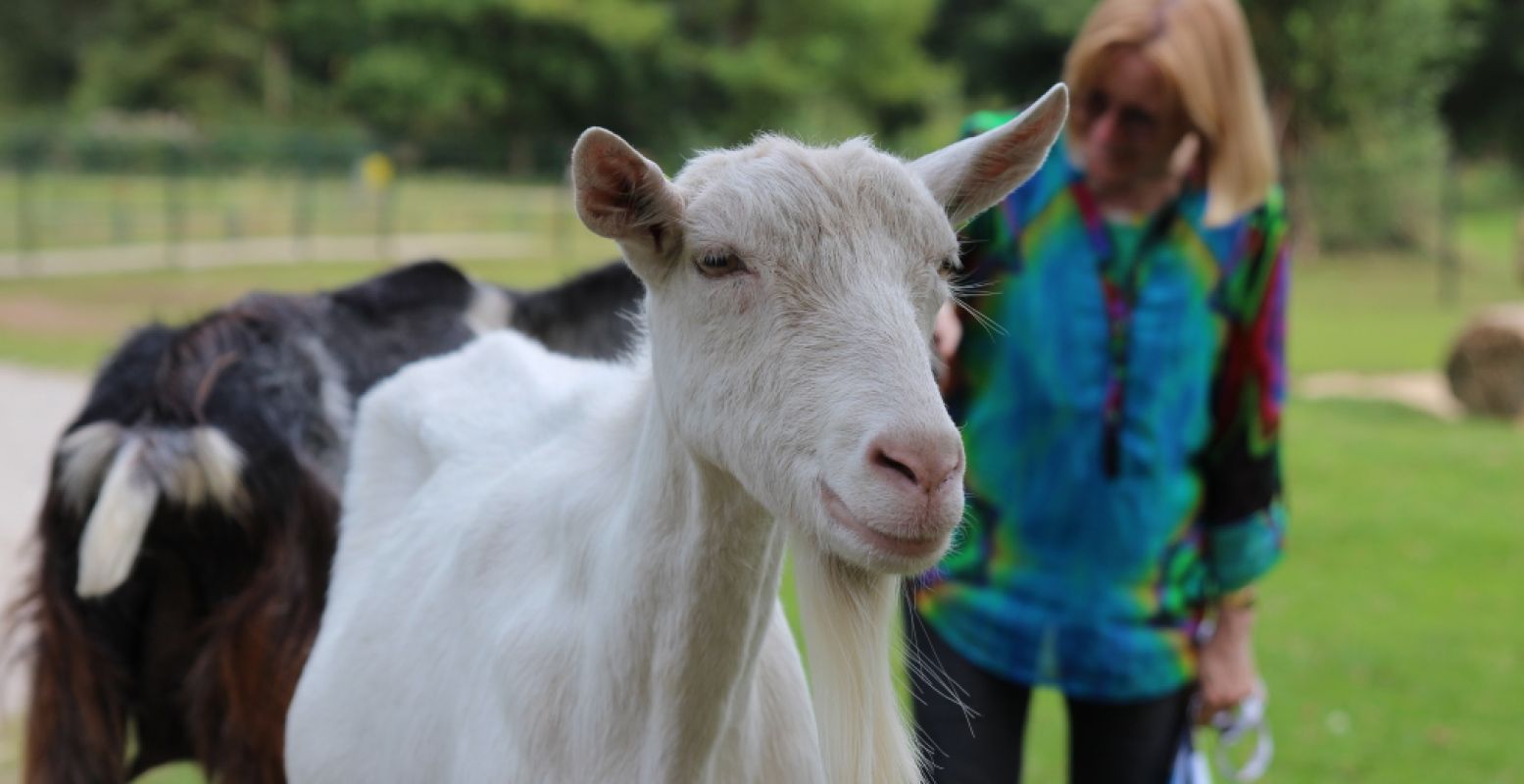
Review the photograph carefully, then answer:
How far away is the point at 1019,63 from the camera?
4397 centimetres

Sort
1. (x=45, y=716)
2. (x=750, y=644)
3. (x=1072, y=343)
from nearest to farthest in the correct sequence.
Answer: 1. (x=750, y=644)
2. (x=1072, y=343)
3. (x=45, y=716)

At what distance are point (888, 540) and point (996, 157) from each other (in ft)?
2.25

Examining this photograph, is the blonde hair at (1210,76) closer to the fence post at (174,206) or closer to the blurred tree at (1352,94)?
the fence post at (174,206)

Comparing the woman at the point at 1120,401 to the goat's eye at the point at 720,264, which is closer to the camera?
the goat's eye at the point at 720,264

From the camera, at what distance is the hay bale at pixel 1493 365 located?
1302 cm

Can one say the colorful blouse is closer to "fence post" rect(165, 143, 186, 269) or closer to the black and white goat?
the black and white goat

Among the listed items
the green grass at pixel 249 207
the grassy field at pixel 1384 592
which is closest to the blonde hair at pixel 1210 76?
the grassy field at pixel 1384 592

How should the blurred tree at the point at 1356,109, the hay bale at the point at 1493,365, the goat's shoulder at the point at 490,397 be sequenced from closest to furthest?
1. the goat's shoulder at the point at 490,397
2. the hay bale at the point at 1493,365
3. the blurred tree at the point at 1356,109

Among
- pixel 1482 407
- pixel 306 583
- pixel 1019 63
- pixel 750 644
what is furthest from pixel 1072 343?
pixel 1019 63

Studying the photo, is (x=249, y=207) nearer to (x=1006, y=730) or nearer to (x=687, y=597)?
(x=1006, y=730)

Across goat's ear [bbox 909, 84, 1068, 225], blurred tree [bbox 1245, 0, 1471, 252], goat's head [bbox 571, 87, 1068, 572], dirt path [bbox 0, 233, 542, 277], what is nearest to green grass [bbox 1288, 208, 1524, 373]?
blurred tree [bbox 1245, 0, 1471, 252]

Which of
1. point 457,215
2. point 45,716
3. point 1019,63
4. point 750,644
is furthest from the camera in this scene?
point 1019,63

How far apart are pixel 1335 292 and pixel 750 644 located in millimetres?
25369

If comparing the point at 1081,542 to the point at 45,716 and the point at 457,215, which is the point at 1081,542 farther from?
the point at 457,215
